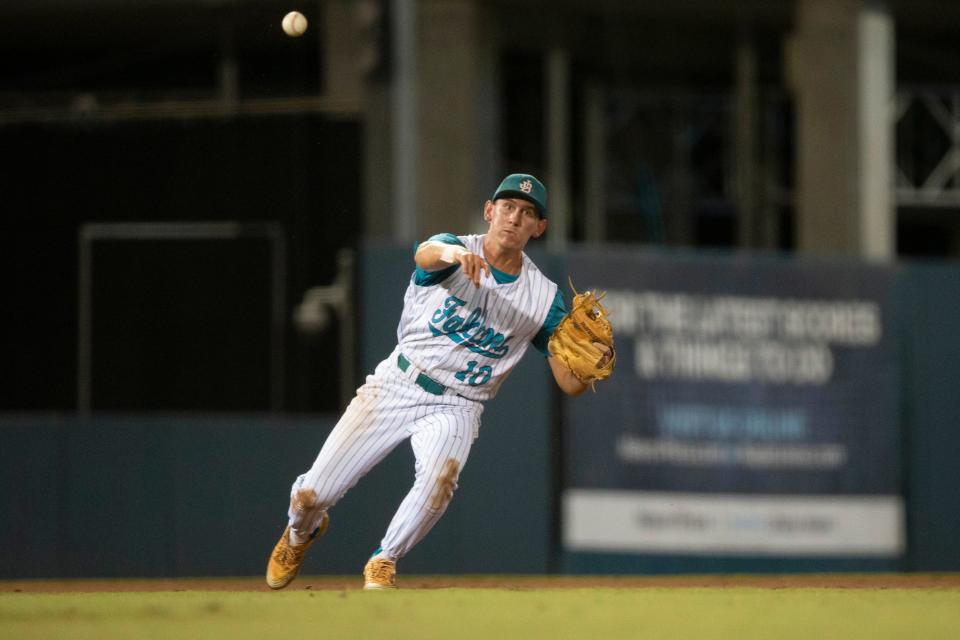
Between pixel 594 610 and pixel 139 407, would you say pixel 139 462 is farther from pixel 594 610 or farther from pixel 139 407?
pixel 594 610

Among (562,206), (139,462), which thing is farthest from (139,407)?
(562,206)

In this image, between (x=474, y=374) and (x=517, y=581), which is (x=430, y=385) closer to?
(x=474, y=374)

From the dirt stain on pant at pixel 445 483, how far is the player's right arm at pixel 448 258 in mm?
761

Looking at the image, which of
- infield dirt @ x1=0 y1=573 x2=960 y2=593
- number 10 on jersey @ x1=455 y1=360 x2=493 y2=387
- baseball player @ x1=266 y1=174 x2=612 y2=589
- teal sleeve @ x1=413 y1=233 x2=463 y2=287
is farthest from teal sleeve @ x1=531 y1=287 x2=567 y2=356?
infield dirt @ x1=0 y1=573 x2=960 y2=593

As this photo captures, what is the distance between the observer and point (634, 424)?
33.7 feet

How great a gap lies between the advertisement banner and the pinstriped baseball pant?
13.8 ft

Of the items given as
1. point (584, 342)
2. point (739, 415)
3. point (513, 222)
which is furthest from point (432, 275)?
point (739, 415)

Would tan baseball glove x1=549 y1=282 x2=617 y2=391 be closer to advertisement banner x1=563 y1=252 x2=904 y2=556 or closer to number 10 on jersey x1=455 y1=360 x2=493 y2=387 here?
number 10 on jersey x1=455 y1=360 x2=493 y2=387

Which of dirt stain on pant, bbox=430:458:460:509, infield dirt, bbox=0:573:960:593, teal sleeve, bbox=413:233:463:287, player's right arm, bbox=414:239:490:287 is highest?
player's right arm, bbox=414:239:490:287

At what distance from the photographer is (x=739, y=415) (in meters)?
10.4

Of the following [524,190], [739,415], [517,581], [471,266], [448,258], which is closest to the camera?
[471,266]

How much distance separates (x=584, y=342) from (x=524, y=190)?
0.65m

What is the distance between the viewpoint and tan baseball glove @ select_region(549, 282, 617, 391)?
236 inches

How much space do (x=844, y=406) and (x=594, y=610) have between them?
6.23 m
